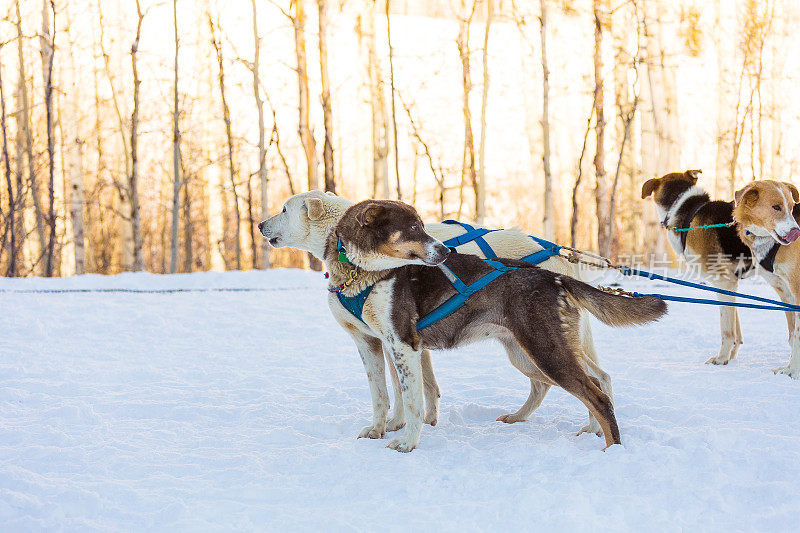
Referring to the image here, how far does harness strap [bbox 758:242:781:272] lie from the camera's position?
5.63 m

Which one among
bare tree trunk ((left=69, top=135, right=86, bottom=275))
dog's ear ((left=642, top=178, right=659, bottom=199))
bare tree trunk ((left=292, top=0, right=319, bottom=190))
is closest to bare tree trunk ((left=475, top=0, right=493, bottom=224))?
bare tree trunk ((left=292, top=0, right=319, bottom=190))

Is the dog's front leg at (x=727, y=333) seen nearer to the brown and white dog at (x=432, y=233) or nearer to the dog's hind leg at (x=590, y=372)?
the brown and white dog at (x=432, y=233)

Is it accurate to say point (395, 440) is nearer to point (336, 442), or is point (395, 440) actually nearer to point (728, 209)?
point (336, 442)

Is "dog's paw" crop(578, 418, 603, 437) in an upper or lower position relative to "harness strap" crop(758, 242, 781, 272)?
lower

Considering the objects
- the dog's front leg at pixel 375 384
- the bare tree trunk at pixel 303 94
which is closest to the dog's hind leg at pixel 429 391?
the dog's front leg at pixel 375 384

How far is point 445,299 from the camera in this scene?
3771 mm

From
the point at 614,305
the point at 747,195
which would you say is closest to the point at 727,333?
the point at 747,195

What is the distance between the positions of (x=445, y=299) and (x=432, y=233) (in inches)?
31.9

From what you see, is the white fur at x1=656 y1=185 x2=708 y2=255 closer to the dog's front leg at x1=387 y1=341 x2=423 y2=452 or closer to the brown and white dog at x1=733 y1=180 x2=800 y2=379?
the brown and white dog at x1=733 y1=180 x2=800 y2=379

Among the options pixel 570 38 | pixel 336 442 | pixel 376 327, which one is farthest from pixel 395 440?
pixel 570 38

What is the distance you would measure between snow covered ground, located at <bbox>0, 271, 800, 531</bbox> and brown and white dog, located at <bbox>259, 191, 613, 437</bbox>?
21cm

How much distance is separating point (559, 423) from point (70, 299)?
8246mm

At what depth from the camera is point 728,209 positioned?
6.24 m

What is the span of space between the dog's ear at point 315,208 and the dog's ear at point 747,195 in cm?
372
